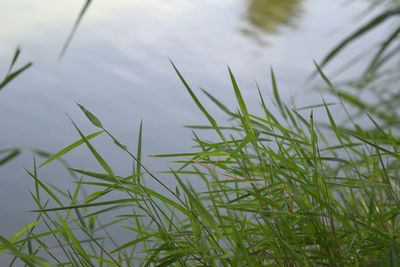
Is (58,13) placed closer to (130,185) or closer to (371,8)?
(371,8)

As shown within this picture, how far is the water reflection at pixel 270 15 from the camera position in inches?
230

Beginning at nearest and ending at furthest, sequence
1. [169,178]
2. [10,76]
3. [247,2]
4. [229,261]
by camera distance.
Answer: [10,76] → [229,261] → [169,178] → [247,2]

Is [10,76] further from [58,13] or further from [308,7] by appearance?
[308,7]

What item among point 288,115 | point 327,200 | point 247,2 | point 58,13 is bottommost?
point 327,200

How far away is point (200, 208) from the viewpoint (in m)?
0.79

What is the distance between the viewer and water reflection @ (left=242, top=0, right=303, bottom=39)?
585 centimetres

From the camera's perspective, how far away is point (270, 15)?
21.2ft

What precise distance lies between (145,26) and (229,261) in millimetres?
4596

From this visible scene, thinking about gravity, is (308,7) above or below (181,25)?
above

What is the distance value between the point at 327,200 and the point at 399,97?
470 millimetres

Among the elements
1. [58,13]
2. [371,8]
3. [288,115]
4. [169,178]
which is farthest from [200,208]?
[58,13]

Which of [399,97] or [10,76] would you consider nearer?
[10,76]

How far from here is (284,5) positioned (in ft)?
23.9

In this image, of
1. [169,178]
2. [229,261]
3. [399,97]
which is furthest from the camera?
[169,178]
